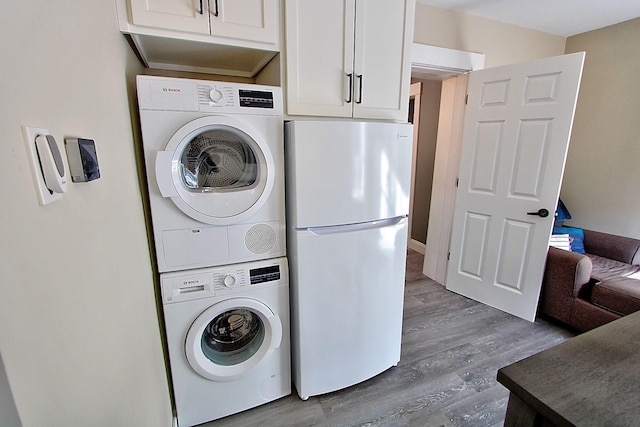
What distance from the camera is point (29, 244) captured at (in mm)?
421

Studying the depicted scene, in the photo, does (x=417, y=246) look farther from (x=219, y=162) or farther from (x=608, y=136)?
(x=219, y=162)

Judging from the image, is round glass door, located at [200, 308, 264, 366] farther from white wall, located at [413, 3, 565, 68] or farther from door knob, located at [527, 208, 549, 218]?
white wall, located at [413, 3, 565, 68]

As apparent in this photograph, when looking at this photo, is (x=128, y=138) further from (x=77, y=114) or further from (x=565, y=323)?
(x=565, y=323)

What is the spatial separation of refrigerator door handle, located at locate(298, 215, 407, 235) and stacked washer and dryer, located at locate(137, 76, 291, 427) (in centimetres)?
18

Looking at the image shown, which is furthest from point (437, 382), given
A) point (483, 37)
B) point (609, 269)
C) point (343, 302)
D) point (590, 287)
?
point (483, 37)

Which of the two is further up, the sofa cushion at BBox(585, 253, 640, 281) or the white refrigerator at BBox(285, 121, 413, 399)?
the white refrigerator at BBox(285, 121, 413, 399)

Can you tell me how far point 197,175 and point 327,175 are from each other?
0.60 m

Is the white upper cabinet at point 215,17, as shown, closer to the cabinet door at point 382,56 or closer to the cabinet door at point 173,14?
the cabinet door at point 173,14

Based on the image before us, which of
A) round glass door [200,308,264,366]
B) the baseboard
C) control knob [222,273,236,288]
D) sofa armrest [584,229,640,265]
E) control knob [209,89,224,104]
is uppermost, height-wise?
control knob [209,89,224,104]

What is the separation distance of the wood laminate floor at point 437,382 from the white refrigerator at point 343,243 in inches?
4.3

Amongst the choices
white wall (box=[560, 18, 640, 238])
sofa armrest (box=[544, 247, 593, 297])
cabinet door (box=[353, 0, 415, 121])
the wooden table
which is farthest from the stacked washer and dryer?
white wall (box=[560, 18, 640, 238])

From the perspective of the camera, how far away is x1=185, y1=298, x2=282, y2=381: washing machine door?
4.37 feet

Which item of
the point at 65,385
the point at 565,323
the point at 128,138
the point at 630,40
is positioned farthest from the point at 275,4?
the point at 630,40

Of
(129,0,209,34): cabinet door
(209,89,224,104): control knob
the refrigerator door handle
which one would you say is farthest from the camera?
the refrigerator door handle
